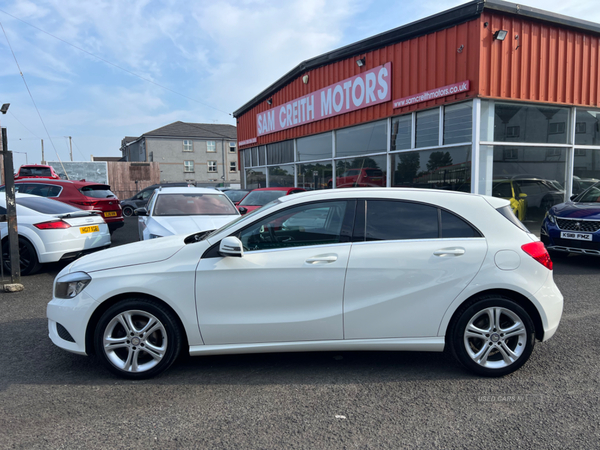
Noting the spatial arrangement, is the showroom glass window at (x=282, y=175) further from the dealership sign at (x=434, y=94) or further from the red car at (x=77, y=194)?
the red car at (x=77, y=194)

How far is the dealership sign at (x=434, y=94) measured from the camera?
33.1 ft

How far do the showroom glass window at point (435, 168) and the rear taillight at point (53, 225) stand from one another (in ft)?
27.6

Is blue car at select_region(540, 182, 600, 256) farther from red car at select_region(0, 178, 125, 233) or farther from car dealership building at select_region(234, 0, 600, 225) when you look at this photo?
red car at select_region(0, 178, 125, 233)

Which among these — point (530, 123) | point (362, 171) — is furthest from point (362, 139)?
point (530, 123)

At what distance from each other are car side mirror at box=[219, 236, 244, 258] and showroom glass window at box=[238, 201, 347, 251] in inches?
5.7

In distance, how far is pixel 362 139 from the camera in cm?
1361

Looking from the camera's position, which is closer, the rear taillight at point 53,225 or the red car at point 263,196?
the rear taillight at point 53,225

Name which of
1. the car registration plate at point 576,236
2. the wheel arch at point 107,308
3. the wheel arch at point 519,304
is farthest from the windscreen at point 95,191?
the car registration plate at point 576,236

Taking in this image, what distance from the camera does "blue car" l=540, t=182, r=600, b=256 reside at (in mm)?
7341

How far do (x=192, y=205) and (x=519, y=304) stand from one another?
20.5ft

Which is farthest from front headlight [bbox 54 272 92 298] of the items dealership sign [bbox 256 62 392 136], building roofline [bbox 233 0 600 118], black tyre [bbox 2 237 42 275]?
dealership sign [bbox 256 62 392 136]

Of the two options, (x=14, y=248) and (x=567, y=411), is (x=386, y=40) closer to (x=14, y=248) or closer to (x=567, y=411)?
(x=14, y=248)

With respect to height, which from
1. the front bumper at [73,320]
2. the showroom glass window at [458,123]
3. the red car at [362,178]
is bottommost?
Result: the front bumper at [73,320]

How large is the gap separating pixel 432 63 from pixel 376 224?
8.74 m
